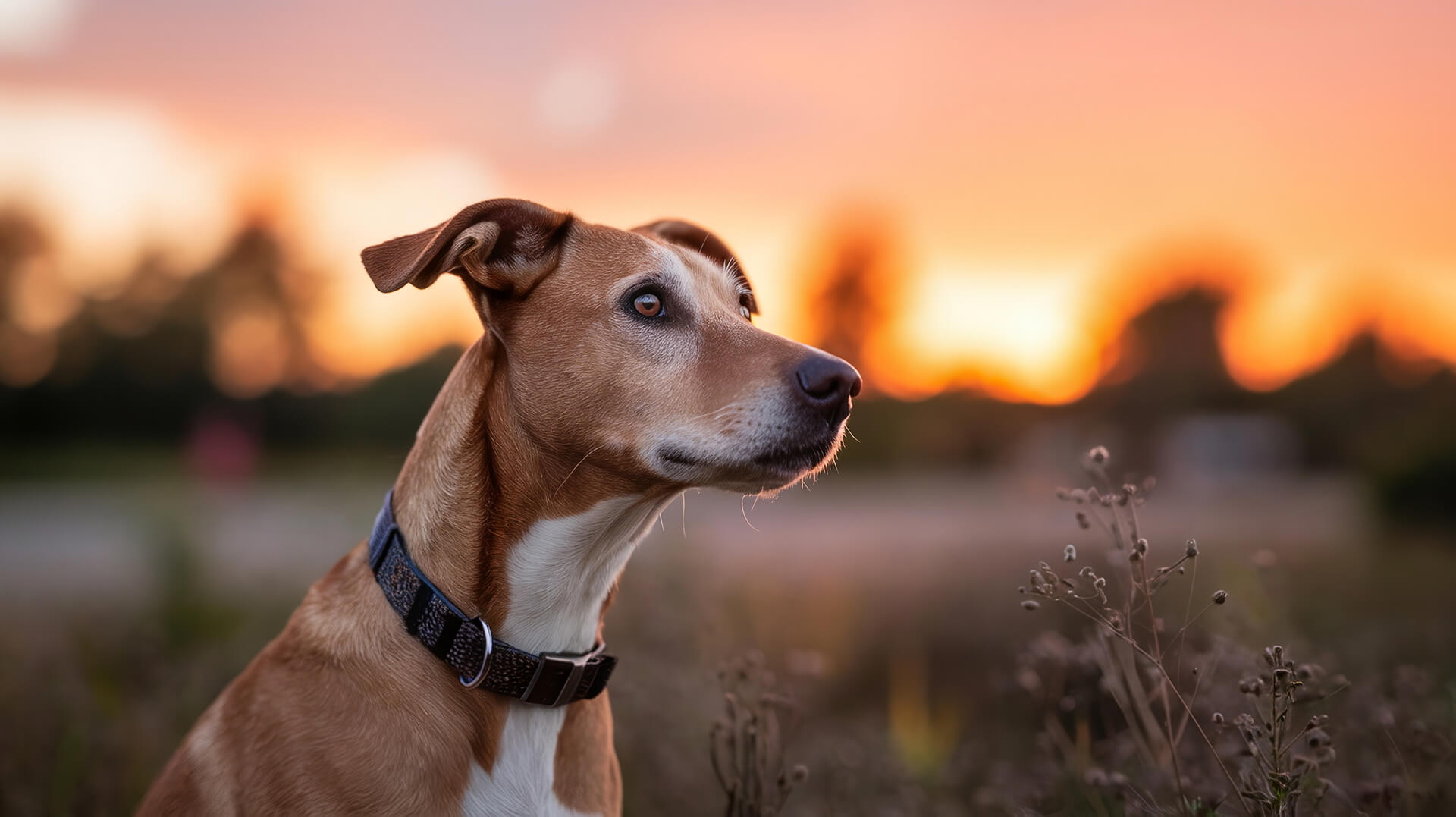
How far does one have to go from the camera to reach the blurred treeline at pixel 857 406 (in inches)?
559

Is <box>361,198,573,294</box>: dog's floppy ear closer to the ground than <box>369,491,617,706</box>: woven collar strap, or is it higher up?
higher up

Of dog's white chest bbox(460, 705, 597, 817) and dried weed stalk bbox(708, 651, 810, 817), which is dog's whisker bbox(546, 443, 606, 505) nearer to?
dog's white chest bbox(460, 705, 597, 817)

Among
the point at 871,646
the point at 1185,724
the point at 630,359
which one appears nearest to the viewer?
the point at 630,359

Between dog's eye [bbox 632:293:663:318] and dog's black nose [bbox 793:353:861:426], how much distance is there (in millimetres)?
560

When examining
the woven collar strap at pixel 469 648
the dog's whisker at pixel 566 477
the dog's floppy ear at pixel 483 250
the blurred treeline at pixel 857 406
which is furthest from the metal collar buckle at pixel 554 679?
the blurred treeline at pixel 857 406

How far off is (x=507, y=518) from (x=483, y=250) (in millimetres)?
871

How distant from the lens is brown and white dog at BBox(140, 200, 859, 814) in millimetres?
2543

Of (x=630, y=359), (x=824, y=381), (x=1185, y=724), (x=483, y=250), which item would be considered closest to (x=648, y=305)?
(x=630, y=359)

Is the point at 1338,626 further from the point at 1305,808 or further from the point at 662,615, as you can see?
the point at 662,615

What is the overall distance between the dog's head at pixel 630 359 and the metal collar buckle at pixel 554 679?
23.1 inches

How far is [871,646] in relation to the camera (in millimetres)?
7945

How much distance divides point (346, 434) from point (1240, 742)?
26.8 m

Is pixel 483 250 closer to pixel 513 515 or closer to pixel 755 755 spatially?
pixel 513 515

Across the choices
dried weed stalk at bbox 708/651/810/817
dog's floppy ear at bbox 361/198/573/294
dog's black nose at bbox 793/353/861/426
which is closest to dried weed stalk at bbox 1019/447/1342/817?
dog's black nose at bbox 793/353/861/426
